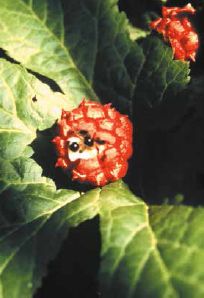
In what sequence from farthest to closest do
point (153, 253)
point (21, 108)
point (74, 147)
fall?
point (21, 108), point (74, 147), point (153, 253)

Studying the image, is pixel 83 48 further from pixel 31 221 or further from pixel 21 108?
pixel 31 221

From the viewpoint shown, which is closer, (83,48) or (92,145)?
(92,145)

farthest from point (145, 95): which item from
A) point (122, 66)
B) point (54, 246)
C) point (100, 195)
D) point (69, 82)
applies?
point (54, 246)

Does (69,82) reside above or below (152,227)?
above

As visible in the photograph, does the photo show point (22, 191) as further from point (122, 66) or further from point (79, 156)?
point (122, 66)

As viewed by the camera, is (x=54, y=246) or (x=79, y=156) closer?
(x=54, y=246)

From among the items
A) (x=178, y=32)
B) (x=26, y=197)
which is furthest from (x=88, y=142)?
(x=178, y=32)

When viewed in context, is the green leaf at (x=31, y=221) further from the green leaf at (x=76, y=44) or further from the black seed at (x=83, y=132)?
the green leaf at (x=76, y=44)

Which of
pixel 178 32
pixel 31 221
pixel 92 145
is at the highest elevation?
pixel 178 32
